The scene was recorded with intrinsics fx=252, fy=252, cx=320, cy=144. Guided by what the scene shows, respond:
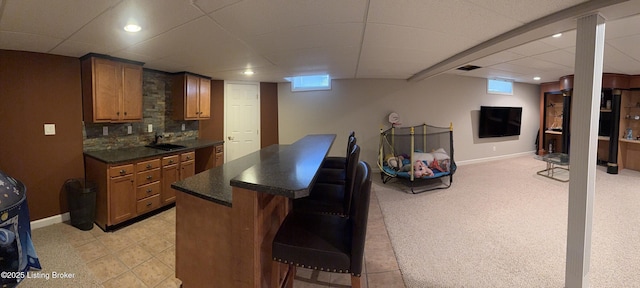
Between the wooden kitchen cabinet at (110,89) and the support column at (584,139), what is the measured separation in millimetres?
4646

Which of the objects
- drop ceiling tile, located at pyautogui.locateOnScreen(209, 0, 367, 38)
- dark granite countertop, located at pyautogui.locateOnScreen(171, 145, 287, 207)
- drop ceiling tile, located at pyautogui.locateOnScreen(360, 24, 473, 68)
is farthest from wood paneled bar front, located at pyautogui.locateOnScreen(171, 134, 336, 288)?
drop ceiling tile, located at pyautogui.locateOnScreen(360, 24, 473, 68)

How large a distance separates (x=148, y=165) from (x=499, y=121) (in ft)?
25.6

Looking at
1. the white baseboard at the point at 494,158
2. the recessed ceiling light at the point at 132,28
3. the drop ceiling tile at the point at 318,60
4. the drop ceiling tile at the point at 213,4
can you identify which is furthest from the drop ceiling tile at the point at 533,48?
the recessed ceiling light at the point at 132,28

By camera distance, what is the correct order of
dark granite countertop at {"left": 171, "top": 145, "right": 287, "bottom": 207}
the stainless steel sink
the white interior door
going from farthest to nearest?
the white interior door → the stainless steel sink → dark granite countertop at {"left": 171, "top": 145, "right": 287, "bottom": 207}

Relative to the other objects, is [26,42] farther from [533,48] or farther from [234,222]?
[533,48]

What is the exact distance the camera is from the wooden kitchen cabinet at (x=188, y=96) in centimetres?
422

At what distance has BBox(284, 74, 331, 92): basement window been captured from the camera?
5.62 metres

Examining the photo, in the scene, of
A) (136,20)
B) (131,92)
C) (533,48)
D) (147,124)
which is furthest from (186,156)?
(533,48)

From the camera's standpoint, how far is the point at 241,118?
5.45 meters

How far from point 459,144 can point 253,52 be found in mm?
5501

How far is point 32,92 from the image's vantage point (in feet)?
9.37

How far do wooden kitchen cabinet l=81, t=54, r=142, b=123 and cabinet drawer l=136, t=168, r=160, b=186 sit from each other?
2.69 ft

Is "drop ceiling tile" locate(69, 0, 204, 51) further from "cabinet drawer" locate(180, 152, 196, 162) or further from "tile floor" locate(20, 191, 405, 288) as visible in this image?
"tile floor" locate(20, 191, 405, 288)

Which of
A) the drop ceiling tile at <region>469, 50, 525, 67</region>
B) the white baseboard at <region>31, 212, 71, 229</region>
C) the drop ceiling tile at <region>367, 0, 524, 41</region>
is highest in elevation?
the drop ceiling tile at <region>469, 50, 525, 67</region>
